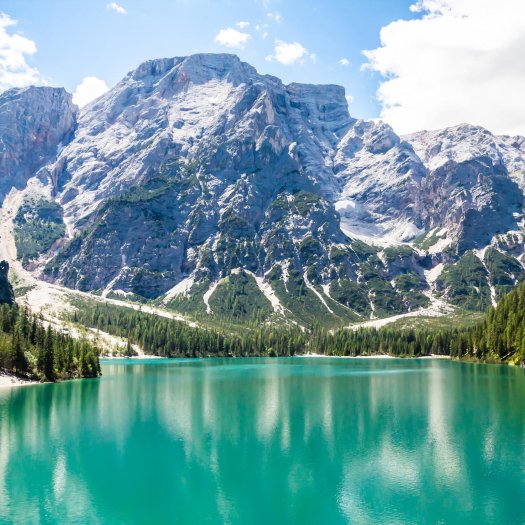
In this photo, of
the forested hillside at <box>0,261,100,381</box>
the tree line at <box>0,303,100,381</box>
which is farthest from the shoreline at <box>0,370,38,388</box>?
the tree line at <box>0,303,100,381</box>

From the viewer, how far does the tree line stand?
387 ft

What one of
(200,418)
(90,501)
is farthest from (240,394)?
(90,501)

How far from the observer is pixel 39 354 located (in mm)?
123125

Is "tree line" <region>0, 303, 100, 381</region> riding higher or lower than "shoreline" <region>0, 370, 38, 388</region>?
higher

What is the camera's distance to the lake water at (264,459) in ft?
130

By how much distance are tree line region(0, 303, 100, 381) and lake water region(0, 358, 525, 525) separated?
21591 millimetres

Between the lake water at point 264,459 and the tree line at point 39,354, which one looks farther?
the tree line at point 39,354

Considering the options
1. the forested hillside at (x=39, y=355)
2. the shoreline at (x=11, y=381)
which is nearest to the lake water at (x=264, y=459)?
the shoreline at (x=11, y=381)

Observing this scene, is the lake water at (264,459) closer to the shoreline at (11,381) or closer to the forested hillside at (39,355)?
the shoreline at (11,381)

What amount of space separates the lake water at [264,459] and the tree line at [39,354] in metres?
21.6

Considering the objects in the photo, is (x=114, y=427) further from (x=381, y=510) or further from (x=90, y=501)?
(x=381, y=510)

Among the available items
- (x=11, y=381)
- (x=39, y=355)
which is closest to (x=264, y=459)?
(x=11, y=381)

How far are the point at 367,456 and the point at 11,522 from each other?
32.5 meters

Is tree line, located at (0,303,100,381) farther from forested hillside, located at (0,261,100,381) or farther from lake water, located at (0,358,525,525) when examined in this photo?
lake water, located at (0,358,525,525)
